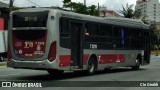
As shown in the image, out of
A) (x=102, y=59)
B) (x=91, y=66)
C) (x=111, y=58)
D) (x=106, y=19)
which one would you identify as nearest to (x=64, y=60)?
(x=91, y=66)

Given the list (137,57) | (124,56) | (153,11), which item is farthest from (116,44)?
(153,11)

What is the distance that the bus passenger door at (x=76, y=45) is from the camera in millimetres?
20375

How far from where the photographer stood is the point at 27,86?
15414 mm

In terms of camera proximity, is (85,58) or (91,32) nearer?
(85,58)

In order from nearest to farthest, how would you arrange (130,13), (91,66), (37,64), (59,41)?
1. (37,64)
2. (59,41)
3. (91,66)
4. (130,13)

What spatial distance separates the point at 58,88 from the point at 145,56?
51.7 ft

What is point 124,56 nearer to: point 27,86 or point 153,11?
point 27,86

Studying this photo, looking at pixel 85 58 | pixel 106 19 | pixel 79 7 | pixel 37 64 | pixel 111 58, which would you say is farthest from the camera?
pixel 79 7

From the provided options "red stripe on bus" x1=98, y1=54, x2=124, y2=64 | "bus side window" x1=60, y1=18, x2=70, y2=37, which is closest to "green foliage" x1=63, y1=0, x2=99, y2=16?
"red stripe on bus" x1=98, y1=54, x2=124, y2=64

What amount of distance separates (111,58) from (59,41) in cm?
620

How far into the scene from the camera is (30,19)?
19125mm

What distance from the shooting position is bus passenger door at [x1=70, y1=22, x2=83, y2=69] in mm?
20375

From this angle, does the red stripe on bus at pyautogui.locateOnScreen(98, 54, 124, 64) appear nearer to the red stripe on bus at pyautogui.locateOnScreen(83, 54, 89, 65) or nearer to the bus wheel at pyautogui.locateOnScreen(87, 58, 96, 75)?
the bus wheel at pyautogui.locateOnScreen(87, 58, 96, 75)

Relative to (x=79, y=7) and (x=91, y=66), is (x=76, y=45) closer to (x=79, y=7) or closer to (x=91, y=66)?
(x=91, y=66)
